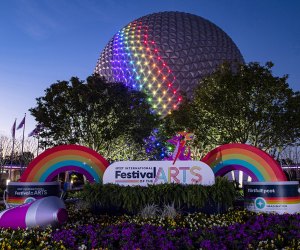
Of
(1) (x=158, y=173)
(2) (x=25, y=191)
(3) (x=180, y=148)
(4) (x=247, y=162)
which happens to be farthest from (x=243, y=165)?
(2) (x=25, y=191)

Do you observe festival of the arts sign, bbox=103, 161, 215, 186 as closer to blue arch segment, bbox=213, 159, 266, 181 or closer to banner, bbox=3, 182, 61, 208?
blue arch segment, bbox=213, 159, 266, 181

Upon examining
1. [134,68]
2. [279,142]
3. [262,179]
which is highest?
[134,68]

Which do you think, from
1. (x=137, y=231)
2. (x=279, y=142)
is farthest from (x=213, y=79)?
(x=137, y=231)

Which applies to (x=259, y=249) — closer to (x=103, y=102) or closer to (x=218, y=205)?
(x=218, y=205)

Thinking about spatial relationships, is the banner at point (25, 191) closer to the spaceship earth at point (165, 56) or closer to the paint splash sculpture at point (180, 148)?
the paint splash sculpture at point (180, 148)

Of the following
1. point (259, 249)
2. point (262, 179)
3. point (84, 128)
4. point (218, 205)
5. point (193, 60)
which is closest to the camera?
point (259, 249)

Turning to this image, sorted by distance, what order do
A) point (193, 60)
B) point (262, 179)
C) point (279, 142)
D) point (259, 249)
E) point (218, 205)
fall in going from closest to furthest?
point (259, 249)
point (218, 205)
point (262, 179)
point (279, 142)
point (193, 60)

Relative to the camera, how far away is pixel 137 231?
1161 cm

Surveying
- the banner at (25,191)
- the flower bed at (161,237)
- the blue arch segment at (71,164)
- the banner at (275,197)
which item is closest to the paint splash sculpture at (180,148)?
the banner at (275,197)

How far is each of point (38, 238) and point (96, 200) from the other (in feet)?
16.5

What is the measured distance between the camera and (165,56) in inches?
2147

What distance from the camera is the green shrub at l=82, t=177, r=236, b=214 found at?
15.7 metres

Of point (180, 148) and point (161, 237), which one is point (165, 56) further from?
point (161, 237)

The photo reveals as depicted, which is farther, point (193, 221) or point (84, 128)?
point (84, 128)
